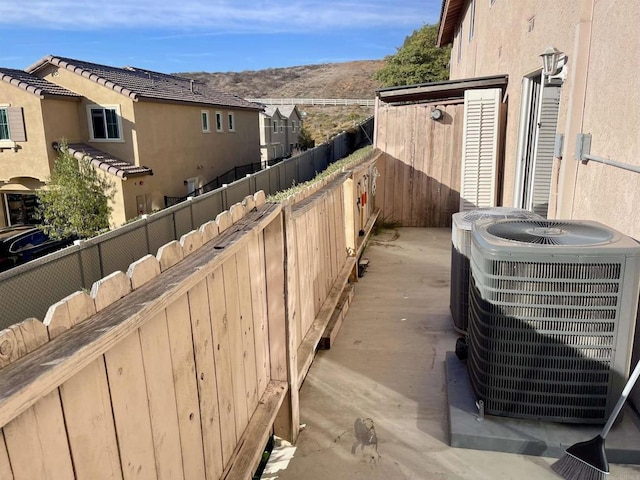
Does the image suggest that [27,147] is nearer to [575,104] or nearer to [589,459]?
[575,104]

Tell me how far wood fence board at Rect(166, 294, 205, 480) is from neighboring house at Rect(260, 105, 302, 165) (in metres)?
25.9

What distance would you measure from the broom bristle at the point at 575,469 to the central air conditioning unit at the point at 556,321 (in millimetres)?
311

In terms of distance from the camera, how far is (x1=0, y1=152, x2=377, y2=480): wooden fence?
1201 mm

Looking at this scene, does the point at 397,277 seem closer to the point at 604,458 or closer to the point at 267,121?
the point at 604,458

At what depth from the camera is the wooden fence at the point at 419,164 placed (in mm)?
10234

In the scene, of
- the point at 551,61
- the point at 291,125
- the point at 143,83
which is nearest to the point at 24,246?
the point at 143,83

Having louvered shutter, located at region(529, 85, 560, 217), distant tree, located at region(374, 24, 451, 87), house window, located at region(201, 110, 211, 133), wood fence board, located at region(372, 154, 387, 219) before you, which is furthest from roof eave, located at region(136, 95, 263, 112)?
distant tree, located at region(374, 24, 451, 87)

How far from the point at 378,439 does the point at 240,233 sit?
181cm

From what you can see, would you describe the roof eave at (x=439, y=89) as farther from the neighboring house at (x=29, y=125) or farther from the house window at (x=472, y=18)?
the neighboring house at (x=29, y=125)

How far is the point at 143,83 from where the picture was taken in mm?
19625

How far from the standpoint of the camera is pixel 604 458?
9.34ft

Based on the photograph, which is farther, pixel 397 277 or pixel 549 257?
pixel 397 277

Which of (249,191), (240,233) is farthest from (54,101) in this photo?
A: (240,233)

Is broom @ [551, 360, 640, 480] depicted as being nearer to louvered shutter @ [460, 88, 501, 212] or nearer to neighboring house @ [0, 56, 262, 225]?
louvered shutter @ [460, 88, 501, 212]
